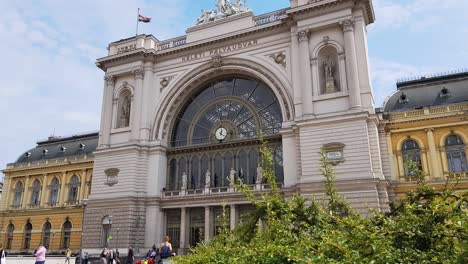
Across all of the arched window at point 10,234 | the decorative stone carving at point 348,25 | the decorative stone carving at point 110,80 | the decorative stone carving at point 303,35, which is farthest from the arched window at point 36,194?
the decorative stone carving at point 348,25

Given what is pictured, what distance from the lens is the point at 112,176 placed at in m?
39.8

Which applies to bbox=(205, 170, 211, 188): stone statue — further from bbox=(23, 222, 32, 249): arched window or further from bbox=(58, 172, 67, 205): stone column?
bbox=(23, 222, 32, 249): arched window

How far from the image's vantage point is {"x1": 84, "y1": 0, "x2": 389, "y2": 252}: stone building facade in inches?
1259

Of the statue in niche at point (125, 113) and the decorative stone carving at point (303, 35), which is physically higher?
the decorative stone carving at point (303, 35)

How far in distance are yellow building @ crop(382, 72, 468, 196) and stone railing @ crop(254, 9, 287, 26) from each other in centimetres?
1385

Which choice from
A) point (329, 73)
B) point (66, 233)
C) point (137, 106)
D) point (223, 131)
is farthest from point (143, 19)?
point (66, 233)

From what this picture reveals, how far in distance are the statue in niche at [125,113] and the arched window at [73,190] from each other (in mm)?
14914

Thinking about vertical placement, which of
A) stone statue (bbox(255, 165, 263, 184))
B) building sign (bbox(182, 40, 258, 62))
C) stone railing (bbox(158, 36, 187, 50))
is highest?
stone railing (bbox(158, 36, 187, 50))

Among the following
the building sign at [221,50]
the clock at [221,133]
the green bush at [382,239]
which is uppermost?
the building sign at [221,50]

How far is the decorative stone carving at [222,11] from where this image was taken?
41.5m

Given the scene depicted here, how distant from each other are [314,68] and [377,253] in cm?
3050

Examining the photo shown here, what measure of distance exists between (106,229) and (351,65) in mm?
27722

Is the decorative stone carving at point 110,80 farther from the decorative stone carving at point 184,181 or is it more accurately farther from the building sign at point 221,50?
the decorative stone carving at point 184,181

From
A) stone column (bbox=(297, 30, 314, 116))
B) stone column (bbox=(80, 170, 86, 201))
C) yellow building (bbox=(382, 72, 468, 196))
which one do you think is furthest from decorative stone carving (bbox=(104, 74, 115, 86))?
yellow building (bbox=(382, 72, 468, 196))
